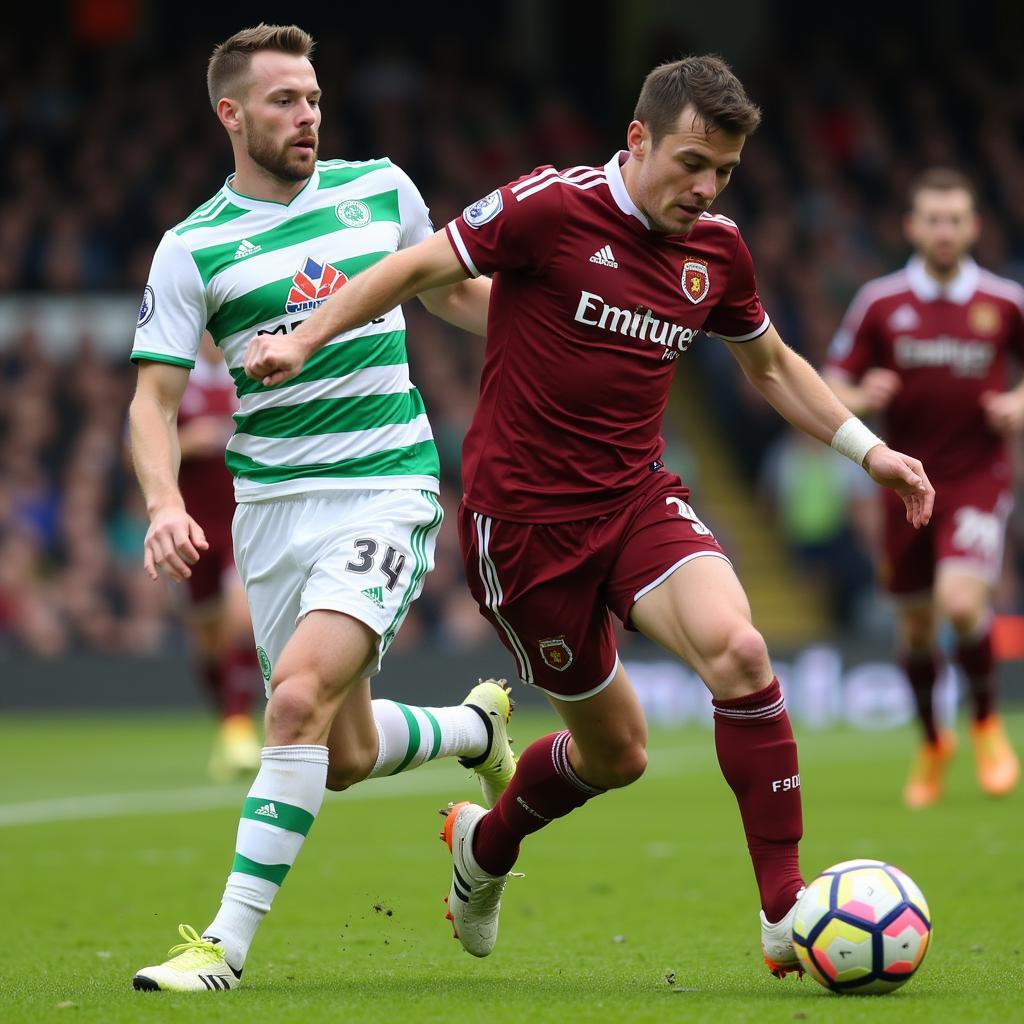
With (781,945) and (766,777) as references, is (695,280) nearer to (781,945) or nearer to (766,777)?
(766,777)

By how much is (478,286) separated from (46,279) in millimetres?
15333

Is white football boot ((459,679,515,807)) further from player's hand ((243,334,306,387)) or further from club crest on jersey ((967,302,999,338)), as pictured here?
club crest on jersey ((967,302,999,338))

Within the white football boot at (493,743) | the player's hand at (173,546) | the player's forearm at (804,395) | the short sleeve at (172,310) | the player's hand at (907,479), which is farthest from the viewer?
the white football boot at (493,743)

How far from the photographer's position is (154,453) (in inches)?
206

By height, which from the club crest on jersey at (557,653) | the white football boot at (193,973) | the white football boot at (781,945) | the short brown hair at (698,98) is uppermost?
the short brown hair at (698,98)

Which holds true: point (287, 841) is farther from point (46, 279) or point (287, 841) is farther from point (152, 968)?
point (46, 279)

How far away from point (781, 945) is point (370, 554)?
151 cm

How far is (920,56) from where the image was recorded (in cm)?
2294

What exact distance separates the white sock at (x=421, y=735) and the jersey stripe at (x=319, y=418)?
879 mm

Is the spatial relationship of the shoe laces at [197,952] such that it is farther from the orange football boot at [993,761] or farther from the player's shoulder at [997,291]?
the player's shoulder at [997,291]

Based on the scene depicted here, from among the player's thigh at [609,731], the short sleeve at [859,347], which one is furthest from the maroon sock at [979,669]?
the player's thigh at [609,731]

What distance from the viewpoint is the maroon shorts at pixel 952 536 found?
31.7 feet

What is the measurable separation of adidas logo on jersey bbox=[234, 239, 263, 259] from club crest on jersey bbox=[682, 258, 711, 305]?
3.93 feet

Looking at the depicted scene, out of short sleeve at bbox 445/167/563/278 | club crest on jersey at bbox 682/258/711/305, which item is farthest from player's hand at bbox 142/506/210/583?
club crest on jersey at bbox 682/258/711/305
